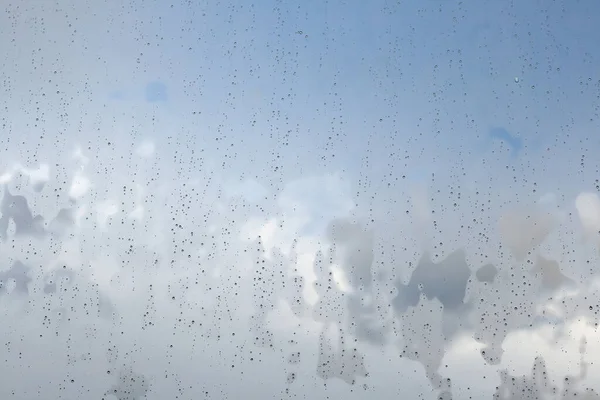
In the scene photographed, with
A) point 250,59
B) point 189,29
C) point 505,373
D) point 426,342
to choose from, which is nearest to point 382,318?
point 426,342

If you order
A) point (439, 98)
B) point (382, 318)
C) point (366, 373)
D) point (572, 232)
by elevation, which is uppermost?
point (439, 98)

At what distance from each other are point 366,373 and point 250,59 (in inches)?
344

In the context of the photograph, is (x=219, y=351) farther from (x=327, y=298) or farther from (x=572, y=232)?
(x=572, y=232)

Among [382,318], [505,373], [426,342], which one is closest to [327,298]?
[382,318]

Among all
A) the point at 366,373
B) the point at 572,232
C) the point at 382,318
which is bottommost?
the point at 366,373

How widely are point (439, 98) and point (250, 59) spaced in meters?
5.02

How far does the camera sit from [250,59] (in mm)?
18266

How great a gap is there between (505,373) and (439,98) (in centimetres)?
740

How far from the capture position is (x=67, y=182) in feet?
61.4

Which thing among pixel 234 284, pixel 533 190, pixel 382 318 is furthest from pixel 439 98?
pixel 234 284

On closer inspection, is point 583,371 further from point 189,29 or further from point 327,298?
point 189,29

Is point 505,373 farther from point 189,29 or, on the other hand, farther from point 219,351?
point 189,29

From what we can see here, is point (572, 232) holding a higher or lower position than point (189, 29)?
lower

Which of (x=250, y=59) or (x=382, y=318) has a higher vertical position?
(x=250, y=59)
